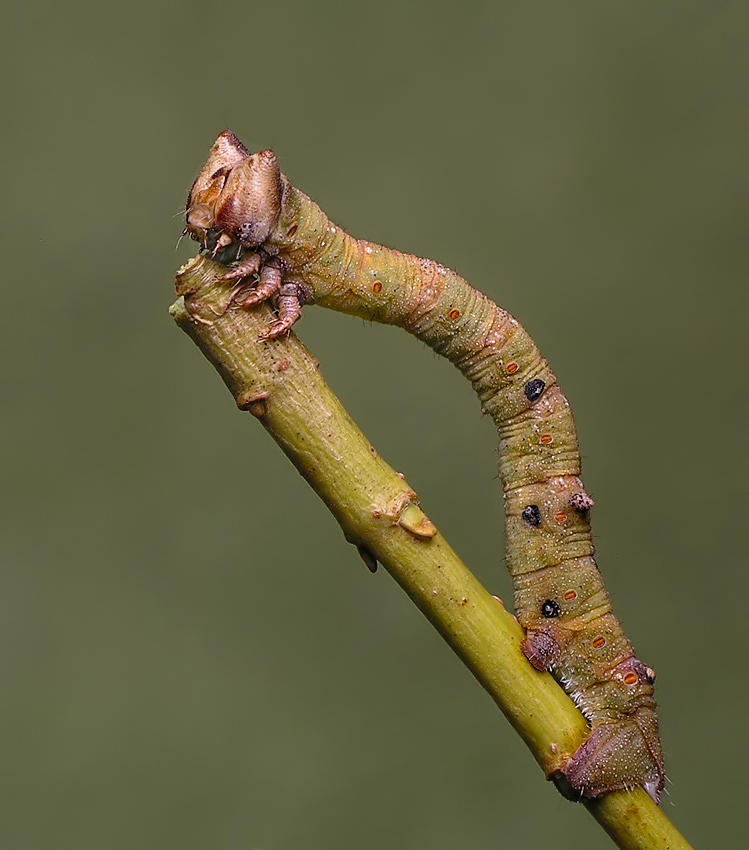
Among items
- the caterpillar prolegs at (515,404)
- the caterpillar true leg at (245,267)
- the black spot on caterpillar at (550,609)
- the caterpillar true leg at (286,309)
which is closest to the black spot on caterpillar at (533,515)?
the caterpillar prolegs at (515,404)

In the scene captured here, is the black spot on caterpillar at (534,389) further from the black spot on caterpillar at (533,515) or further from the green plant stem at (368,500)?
the green plant stem at (368,500)

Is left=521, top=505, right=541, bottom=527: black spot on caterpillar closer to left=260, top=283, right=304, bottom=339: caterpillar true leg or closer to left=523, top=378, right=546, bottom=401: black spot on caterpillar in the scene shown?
left=523, top=378, right=546, bottom=401: black spot on caterpillar

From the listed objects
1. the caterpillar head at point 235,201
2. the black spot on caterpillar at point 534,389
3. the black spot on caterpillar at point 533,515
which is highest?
the caterpillar head at point 235,201

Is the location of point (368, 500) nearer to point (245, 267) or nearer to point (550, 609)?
point (245, 267)

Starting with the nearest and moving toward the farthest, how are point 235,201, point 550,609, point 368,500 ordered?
point 368,500 < point 235,201 < point 550,609

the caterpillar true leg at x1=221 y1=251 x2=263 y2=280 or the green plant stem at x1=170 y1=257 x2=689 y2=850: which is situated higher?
the caterpillar true leg at x1=221 y1=251 x2=263 y2=280

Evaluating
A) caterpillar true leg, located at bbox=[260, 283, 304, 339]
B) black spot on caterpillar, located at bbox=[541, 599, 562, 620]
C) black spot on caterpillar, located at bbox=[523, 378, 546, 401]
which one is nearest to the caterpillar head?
caterpillar true leg, located at bbox=[260, 283, 304, 339]

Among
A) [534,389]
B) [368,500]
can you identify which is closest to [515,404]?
[534,389]
